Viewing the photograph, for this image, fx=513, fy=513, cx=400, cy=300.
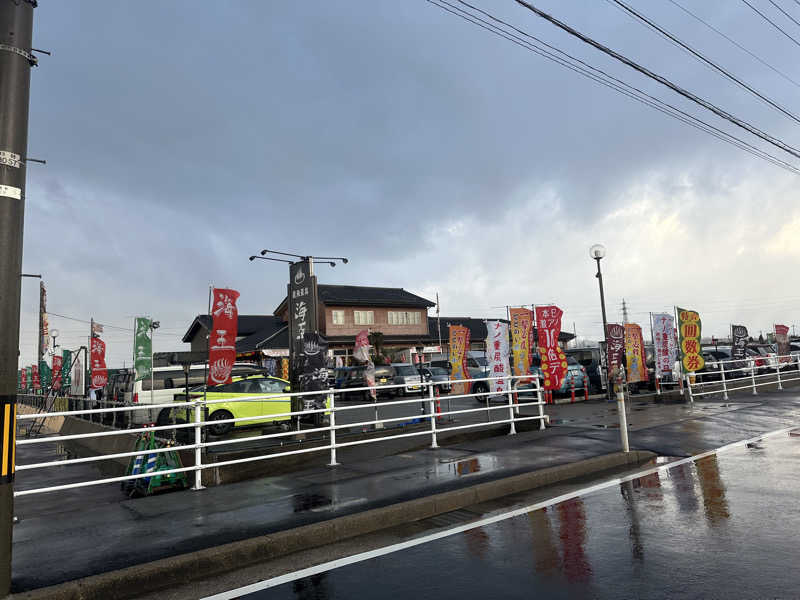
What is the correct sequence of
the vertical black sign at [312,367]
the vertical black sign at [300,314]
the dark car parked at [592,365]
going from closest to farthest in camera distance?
1. the vertical black sign at [312,367]
2. the vertical black sign at [300,314]
3. the dark car parked at [592,365]

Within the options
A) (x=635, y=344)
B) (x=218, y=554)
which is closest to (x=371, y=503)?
(x=218, y=554)

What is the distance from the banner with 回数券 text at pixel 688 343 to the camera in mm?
18172

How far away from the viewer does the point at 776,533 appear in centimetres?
453

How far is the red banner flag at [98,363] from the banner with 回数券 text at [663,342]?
22.8 m

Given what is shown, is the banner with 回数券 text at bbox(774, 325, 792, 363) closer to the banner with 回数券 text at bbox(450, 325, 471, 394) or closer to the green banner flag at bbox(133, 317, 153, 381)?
the banner with 回数券 text at bbox(450, 325, 471, 394)

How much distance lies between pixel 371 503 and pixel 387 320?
1408 inches

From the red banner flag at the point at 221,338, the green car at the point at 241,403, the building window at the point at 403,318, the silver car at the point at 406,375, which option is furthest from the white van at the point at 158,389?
the building window at the point at 403,318

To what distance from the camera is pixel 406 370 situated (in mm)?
27766

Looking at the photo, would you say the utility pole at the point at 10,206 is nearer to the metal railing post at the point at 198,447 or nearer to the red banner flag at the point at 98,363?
the metal railing post at the point at 198,447

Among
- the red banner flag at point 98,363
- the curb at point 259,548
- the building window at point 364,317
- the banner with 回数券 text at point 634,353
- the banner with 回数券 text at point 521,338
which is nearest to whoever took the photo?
the curb at point 259,548

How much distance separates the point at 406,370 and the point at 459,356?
7.64 metres

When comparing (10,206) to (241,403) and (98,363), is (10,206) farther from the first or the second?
(98,363)

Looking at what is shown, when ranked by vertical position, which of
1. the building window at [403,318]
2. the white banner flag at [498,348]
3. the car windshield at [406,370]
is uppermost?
the building window at [403,318]

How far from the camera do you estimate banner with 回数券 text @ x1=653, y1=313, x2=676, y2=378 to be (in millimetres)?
19703
